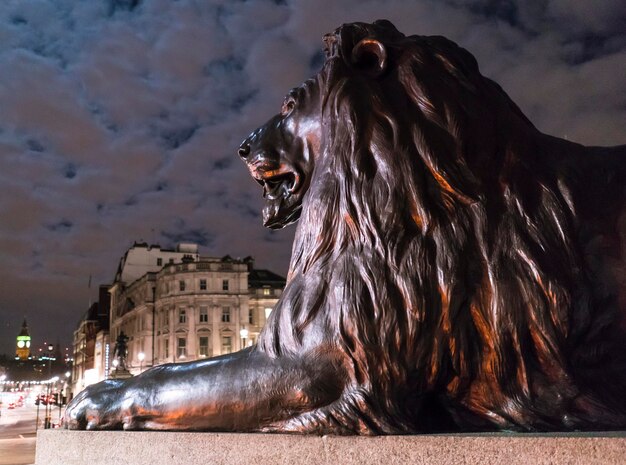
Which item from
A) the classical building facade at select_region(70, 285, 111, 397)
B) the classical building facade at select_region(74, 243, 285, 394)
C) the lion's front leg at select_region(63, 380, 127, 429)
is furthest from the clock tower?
the lion's front leg at select_region(63, 380, 127, 429)

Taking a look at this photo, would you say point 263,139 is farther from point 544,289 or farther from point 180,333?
point 180,333

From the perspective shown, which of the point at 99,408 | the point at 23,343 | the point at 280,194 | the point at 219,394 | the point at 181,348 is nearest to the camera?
the point at 219,394

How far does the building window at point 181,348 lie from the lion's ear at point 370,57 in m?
60.1

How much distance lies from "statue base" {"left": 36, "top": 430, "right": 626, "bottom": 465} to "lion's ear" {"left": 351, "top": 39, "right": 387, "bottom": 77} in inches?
57.0

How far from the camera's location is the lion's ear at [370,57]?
250cm

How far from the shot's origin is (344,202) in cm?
238

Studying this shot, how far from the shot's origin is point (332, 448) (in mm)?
1966

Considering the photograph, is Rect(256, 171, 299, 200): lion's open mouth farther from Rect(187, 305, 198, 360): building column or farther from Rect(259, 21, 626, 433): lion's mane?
Rect(187, 305, 198, 360): building column

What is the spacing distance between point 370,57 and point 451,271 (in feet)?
3.26

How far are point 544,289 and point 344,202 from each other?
792mm

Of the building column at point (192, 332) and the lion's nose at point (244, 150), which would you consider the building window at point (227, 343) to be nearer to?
the building column at point (192, 332)

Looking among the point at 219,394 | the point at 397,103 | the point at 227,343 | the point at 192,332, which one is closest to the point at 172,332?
the point at 192,332

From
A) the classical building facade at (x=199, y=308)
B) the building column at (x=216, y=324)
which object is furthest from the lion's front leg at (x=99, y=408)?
the building column at (x=216, y=324)

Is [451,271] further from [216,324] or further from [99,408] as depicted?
[216,324]
